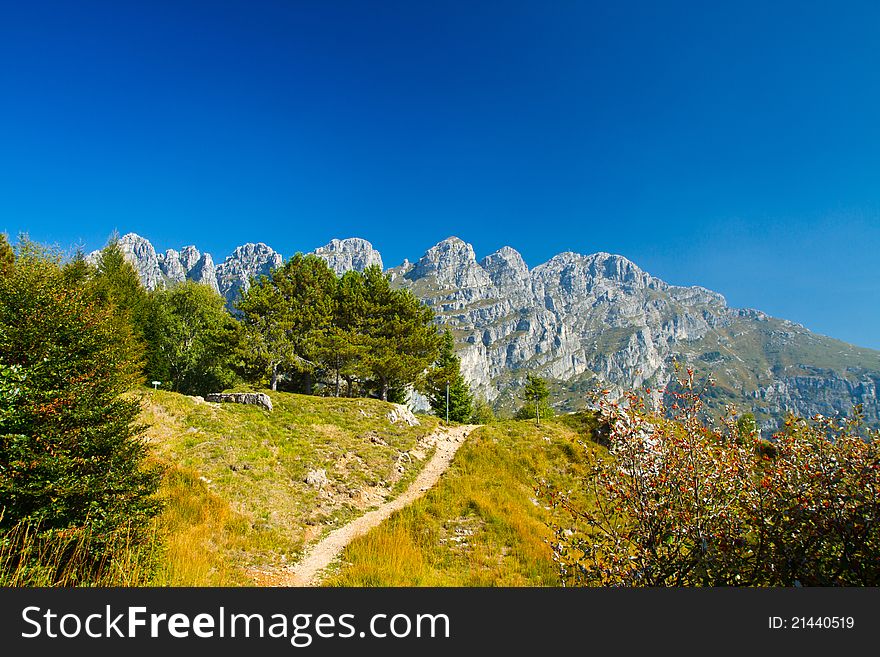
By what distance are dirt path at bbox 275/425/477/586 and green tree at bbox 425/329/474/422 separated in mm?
17377

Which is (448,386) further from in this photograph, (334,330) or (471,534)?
(471,534)

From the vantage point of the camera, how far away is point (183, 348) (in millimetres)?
43906

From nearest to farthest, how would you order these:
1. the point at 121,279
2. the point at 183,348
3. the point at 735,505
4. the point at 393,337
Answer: the point at 735,505
the point at 393,337
the point at 121,279
the point at 183,348

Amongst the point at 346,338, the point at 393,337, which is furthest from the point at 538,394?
the point at 346,338

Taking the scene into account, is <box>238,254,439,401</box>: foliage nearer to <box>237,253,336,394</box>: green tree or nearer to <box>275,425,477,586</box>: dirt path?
<box>237,253,336,394</box>: green tree

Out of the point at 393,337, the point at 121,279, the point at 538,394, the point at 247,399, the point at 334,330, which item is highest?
the point at 121,279

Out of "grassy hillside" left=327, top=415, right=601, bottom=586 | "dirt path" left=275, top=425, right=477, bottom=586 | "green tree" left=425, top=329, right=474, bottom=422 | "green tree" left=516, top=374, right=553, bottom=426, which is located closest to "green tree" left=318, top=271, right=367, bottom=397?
"green tree" left=425, top=329, right=474, bottom=422

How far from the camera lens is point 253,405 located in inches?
970

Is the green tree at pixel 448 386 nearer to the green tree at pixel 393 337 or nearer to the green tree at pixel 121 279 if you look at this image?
the green tree at pixel 393 337

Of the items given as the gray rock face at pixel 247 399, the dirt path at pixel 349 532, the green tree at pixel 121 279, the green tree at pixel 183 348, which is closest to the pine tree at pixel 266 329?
the green tree at pixel 183 348

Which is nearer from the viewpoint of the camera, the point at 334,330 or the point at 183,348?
the point at 334,330

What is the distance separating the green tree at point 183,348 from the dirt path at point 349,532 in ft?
92.2

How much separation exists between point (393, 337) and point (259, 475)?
2398 cm

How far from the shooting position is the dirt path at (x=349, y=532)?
9.62 metres
